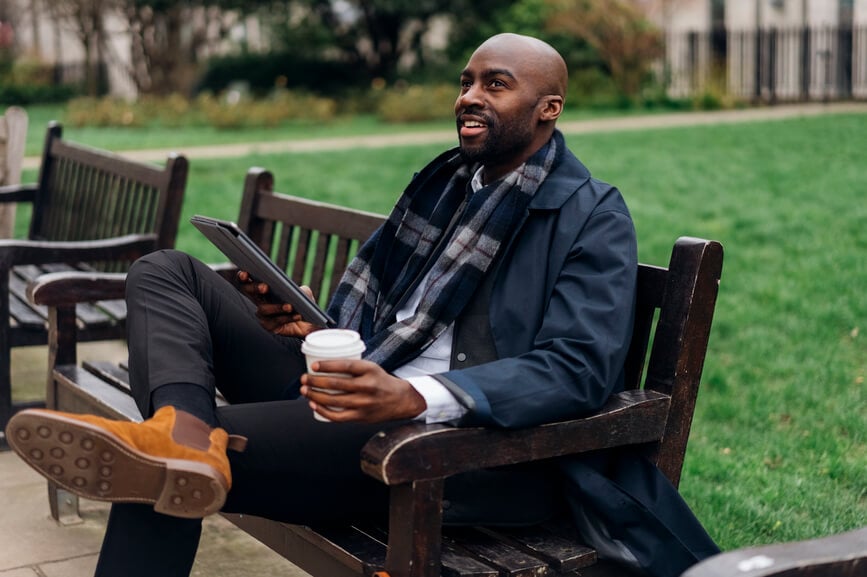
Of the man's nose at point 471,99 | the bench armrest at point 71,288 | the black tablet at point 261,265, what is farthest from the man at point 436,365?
the bench armrest at point 71,288

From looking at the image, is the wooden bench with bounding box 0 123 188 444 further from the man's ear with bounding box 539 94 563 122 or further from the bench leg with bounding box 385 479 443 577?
the bench leg with bounding box 385 479 443 577

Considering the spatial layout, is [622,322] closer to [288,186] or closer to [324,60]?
[288,186]

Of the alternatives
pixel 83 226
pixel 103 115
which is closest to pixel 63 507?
pixel 83 226

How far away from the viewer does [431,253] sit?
3.09 m

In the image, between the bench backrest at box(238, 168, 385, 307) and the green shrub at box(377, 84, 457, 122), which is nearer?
the bench backrest at box(238, 168, 385, 307)

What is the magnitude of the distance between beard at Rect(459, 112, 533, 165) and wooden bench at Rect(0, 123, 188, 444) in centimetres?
215

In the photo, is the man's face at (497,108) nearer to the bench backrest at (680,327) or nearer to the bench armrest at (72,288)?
the bench backrest at (680,327)

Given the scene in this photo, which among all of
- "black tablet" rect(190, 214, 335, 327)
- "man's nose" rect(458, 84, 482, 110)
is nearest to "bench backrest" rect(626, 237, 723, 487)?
"man's nose" rect(458, 84, 482, 110)

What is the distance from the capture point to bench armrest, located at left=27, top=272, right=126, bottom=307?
390cm

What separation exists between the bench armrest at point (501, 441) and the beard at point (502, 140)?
0.66 metres

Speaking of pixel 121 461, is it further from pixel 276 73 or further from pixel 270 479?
pixel 276 73

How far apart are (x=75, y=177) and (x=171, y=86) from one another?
19732 millimetres

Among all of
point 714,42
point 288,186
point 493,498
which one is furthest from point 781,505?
point 714,42

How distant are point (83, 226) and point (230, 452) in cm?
356
